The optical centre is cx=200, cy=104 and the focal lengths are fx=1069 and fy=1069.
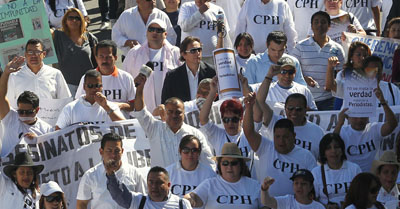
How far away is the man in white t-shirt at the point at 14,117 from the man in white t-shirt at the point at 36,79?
95 centimetres

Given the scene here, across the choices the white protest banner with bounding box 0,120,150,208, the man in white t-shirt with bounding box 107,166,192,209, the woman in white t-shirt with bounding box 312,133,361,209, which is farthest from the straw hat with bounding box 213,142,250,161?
the white protest banner with bounding box 0,120,150,208

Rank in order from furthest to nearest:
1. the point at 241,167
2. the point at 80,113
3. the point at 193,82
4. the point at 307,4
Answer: the point at 307,4, the point at 193,82, the point at 80,113, the point at 241,167

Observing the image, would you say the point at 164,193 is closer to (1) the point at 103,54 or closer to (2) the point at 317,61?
(1) the point at 103,54

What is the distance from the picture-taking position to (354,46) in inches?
504

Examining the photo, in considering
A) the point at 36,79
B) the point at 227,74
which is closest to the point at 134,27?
the point at 36,79

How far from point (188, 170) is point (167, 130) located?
732 mm

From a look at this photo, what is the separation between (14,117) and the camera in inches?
468

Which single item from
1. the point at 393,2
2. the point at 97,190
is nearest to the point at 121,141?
the point at 97,190

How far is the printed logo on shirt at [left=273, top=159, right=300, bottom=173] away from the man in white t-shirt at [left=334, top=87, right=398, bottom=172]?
0.81 m

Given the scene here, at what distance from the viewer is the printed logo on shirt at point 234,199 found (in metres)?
10.8

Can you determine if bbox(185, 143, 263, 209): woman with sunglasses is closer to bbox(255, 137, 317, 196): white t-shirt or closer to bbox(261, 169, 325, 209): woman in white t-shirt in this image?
bbox(261, 169, 325, 209): woman in white t-shirt

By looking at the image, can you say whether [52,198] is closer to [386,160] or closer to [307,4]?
[386,160]

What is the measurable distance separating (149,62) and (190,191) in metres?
2.71

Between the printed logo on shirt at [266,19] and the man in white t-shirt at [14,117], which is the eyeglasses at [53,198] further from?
the printed logo on shirt at [266,19]
